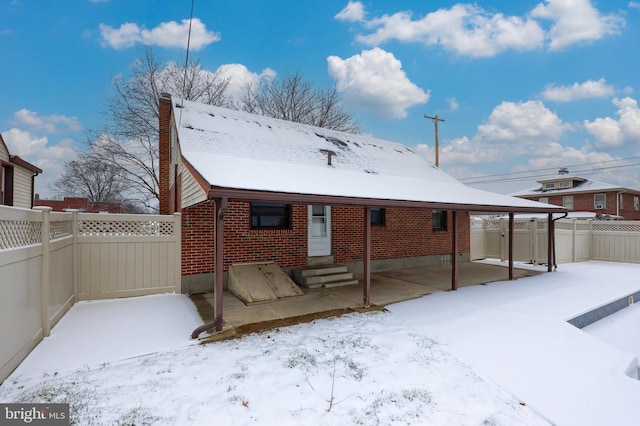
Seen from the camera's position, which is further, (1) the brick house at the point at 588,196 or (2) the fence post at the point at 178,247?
(1) the brick house at the point at 588,196

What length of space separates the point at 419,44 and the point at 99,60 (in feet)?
48.9

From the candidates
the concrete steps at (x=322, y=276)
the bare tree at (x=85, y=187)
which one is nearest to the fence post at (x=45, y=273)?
the concrete steps at (x=322, y=276)

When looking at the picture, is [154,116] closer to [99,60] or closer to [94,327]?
[99,60]

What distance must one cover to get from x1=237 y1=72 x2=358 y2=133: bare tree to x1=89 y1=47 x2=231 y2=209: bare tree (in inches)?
184

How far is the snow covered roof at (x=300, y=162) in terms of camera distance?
5.58 metres

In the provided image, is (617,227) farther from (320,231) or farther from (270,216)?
(270,216)

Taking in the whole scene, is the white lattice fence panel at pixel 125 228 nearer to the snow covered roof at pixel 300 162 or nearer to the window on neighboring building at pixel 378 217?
the snow covered roof at pixel 300 162

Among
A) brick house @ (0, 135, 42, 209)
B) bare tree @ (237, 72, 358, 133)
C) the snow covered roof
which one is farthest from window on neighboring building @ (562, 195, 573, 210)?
brick house @ (0, 135, 42, 209)

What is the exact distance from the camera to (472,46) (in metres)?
12.6

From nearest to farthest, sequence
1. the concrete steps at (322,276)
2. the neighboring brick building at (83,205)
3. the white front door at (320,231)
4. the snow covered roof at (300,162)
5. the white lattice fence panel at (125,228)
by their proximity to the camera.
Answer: the snow covered roof at (300,162)
the white lattice fence panel at (125,228)
the concrete steps at (322,276)
the white front door at (320,231)
the neighboring brick building at (83,205)

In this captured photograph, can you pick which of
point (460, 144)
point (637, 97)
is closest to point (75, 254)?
point (460, 144)

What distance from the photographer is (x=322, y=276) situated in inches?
313

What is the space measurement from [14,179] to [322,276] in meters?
14.1

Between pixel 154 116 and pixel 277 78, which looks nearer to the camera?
pixel 154 116
